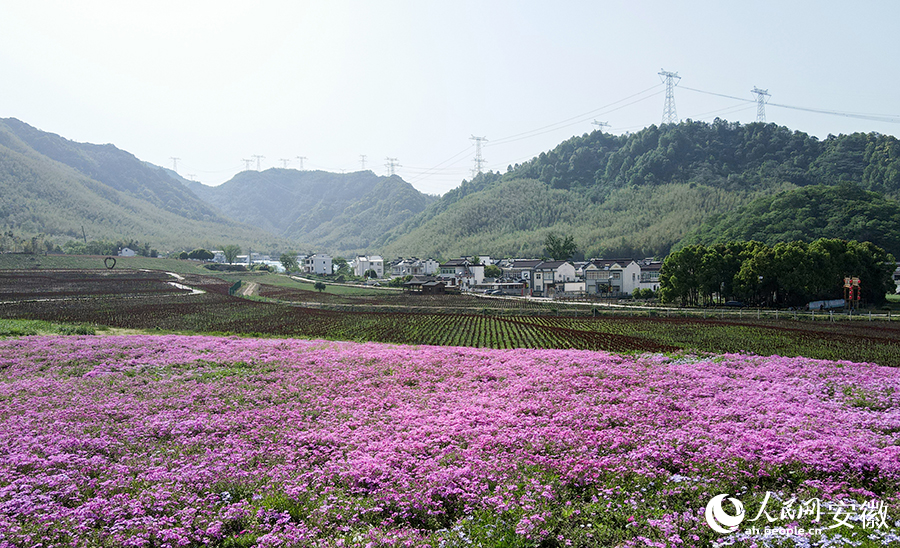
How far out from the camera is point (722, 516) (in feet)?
25.0

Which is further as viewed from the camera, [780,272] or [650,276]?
[650,276]

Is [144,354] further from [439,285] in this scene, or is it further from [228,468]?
[439,285]

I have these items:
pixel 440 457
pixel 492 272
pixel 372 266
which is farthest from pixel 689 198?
pixel 440 457

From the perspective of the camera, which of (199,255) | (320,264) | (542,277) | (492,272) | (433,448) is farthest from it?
(199,255)

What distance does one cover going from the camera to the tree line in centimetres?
5250

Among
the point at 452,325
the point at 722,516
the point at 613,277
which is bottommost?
the point at 452,325

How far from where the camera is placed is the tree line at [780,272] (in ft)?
172

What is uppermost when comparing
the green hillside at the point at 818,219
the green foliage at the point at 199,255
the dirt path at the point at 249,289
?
the green hillside at the point at 818,219

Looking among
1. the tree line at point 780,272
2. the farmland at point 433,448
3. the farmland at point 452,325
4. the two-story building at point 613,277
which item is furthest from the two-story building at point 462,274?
the farmland at point 433,448

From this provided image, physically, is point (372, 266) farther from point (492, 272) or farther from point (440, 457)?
point (440, 457)

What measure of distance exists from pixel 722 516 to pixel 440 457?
511 centimetres

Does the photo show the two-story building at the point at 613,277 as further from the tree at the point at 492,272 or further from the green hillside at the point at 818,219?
the green hillside at the point at 818,219

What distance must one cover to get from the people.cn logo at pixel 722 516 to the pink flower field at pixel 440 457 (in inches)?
6.2

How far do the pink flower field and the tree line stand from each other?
41331mm
